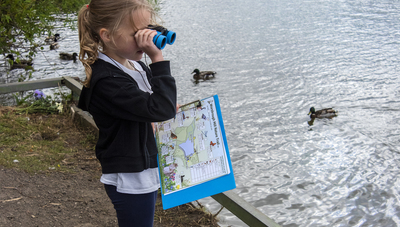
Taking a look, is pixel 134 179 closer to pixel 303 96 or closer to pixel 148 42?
pixel 148 42

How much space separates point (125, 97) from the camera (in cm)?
142

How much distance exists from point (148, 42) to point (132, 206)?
72 centimetres

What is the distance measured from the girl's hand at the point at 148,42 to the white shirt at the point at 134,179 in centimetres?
18

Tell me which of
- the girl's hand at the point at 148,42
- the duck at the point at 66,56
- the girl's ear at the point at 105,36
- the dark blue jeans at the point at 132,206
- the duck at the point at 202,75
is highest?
the duck at the point at 66,56

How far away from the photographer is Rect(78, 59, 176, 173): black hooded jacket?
4.65 ft

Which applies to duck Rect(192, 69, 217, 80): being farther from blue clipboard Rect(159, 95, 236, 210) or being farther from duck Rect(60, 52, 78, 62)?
blue clipboard Rect(159, 95, 236, 210)

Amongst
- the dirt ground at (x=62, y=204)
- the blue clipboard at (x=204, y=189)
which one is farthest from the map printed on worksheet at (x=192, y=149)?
the dirt ground at (x=62, y=204)

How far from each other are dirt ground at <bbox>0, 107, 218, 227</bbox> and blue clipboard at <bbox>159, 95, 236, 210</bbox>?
4.52ft

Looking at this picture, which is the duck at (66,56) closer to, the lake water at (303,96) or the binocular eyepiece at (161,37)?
the lake water at (303,96)

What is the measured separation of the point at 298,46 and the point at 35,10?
8766 millimetres

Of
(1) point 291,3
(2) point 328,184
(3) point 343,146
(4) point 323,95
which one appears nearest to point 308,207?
(2) point 328,184

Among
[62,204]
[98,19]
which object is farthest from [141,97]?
[62,204]

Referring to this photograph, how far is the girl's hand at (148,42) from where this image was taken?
1.41 meters

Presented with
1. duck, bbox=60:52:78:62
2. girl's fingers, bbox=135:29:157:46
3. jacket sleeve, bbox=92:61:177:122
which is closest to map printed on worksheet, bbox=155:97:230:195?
jacket sleeve, bbox=92:61:177:122
